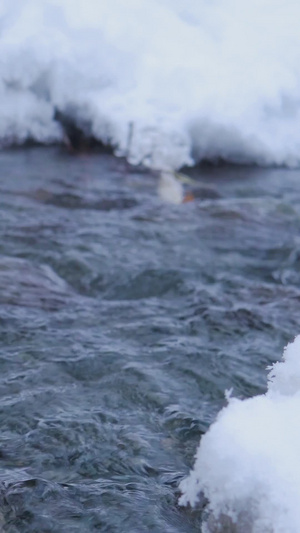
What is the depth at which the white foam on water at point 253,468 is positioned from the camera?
6.67 ft

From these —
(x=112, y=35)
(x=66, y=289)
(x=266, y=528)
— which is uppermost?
(x=112, y=35)

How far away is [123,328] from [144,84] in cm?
428

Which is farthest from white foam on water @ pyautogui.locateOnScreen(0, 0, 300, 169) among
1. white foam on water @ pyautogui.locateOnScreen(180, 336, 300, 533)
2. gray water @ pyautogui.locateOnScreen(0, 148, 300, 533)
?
white foam on water @ pyautogui.locateOnScreen(180, 336, 300, 533)

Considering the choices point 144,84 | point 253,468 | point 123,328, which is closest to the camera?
point 253,468

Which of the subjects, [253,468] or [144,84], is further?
[144,84]

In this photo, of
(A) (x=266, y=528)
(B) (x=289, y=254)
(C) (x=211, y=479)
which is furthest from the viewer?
(B) (x=289, y=254)

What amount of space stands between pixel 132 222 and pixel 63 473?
10.5 feet

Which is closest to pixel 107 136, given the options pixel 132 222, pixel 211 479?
pixel 132 222

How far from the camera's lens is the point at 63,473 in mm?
2822

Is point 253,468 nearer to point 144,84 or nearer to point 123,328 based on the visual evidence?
point 123,328

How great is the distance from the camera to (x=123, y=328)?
13.5 feet

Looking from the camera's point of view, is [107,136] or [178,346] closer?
[178,346]

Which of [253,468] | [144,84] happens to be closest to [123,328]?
[253,468]

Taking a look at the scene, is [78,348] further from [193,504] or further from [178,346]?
[193,504]
